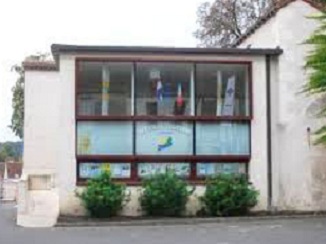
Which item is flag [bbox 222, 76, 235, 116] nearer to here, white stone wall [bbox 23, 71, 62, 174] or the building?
the building

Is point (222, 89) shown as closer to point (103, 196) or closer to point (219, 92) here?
point (219, 92)

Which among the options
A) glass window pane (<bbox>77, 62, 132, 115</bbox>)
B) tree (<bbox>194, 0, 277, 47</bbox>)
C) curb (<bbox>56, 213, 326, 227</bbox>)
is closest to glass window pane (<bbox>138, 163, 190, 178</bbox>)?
glass window pane (<bbox>77, 62, 132, 115</bbox>)

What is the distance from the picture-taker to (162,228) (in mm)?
20812

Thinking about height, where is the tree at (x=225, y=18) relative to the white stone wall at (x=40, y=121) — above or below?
above

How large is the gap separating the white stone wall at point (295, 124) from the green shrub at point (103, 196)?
4726 millimetres

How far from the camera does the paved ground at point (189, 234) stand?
17.5 m

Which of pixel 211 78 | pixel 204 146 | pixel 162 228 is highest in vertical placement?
pixel 211 78

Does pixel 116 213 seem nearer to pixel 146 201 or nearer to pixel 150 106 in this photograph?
pixel 146 201

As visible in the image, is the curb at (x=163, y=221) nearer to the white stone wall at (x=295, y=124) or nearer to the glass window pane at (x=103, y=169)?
the white stone wall at (x=295, y=124)

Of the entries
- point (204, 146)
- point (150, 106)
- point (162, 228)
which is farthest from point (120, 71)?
point (162, 228)

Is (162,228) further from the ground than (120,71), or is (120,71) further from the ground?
(120,71)

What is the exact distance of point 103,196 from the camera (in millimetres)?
22594

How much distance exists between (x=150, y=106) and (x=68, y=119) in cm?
245

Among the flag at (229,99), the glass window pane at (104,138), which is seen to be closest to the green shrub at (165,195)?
the glass window pane at (104,138)
